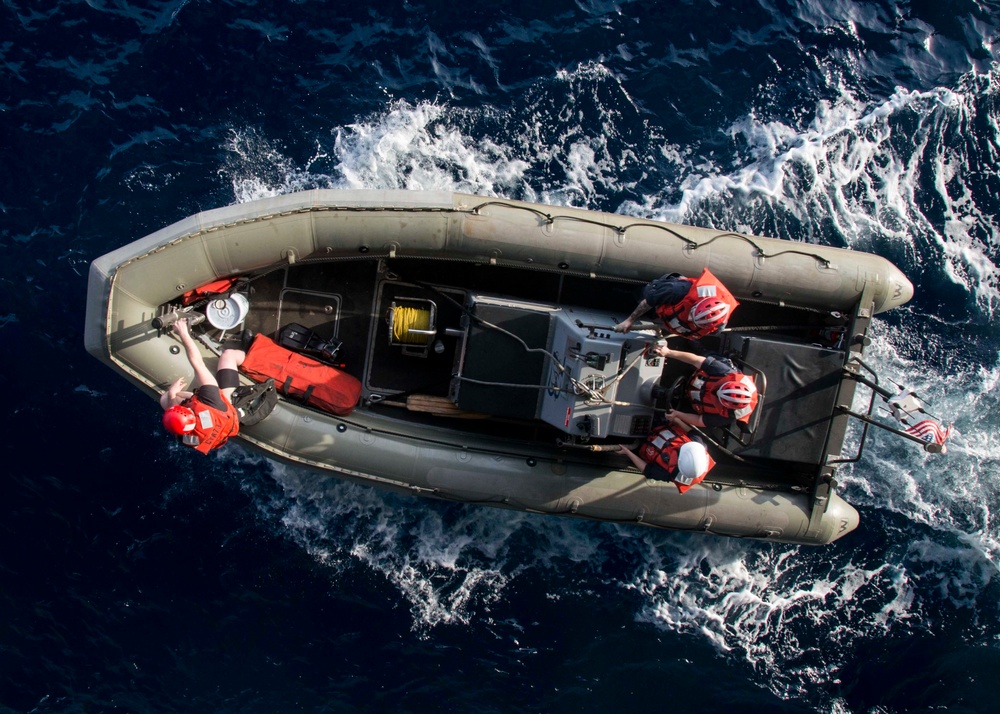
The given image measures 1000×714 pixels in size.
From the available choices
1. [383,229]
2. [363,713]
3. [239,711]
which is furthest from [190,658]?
[383,229]

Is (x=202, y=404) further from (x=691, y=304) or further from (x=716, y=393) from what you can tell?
→ (x=716, y=393)

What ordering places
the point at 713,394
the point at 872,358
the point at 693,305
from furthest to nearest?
1. the point at 872,358
2. the point at 713,394
3. the point at 693,305

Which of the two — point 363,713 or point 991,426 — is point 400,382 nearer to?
point 363,713

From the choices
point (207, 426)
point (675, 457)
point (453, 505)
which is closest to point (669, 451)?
point (675, 457)

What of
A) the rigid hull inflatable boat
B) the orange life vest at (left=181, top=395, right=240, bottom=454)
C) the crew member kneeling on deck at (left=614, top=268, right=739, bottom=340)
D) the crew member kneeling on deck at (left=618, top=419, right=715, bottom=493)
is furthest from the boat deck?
the orange life vest at (left=181, top=395, right=240, bottom=454)

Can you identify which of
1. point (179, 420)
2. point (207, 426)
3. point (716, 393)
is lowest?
point (207, 426)

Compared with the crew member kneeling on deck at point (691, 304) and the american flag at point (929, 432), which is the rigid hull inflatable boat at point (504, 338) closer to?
the crew member kneeling on deck at point (691, 304)

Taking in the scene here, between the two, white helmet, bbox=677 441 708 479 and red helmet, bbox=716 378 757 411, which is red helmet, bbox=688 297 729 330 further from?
white helmet, bbox=677 441 708 479
